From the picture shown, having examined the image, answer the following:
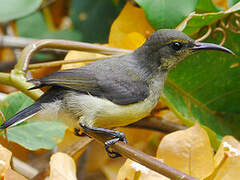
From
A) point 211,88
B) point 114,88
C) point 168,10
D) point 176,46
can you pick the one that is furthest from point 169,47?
point 211,88

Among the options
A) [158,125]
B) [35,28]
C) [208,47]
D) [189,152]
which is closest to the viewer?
[189,152]

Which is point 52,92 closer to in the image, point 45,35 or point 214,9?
point 214,9

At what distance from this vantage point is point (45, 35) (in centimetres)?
237

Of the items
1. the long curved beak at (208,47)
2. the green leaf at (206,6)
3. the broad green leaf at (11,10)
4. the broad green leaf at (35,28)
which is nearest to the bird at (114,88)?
the long curved beak at (208,47)

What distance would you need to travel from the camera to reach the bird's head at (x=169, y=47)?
147cm

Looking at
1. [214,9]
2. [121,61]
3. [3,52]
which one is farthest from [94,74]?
[3,52]

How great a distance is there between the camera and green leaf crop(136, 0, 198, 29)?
1.50 metres

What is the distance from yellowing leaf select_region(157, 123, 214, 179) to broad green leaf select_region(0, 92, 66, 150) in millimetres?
584

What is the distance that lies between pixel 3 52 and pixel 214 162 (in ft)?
6.36

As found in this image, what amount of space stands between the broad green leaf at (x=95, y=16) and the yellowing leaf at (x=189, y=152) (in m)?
1.19

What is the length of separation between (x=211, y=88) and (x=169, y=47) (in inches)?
14.4

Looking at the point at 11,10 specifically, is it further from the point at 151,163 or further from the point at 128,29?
the point at 151,163

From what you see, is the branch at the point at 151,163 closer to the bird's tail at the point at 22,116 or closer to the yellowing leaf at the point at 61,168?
the yellowing leaf at the point at 61,168

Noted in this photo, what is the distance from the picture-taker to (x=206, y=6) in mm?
1643
